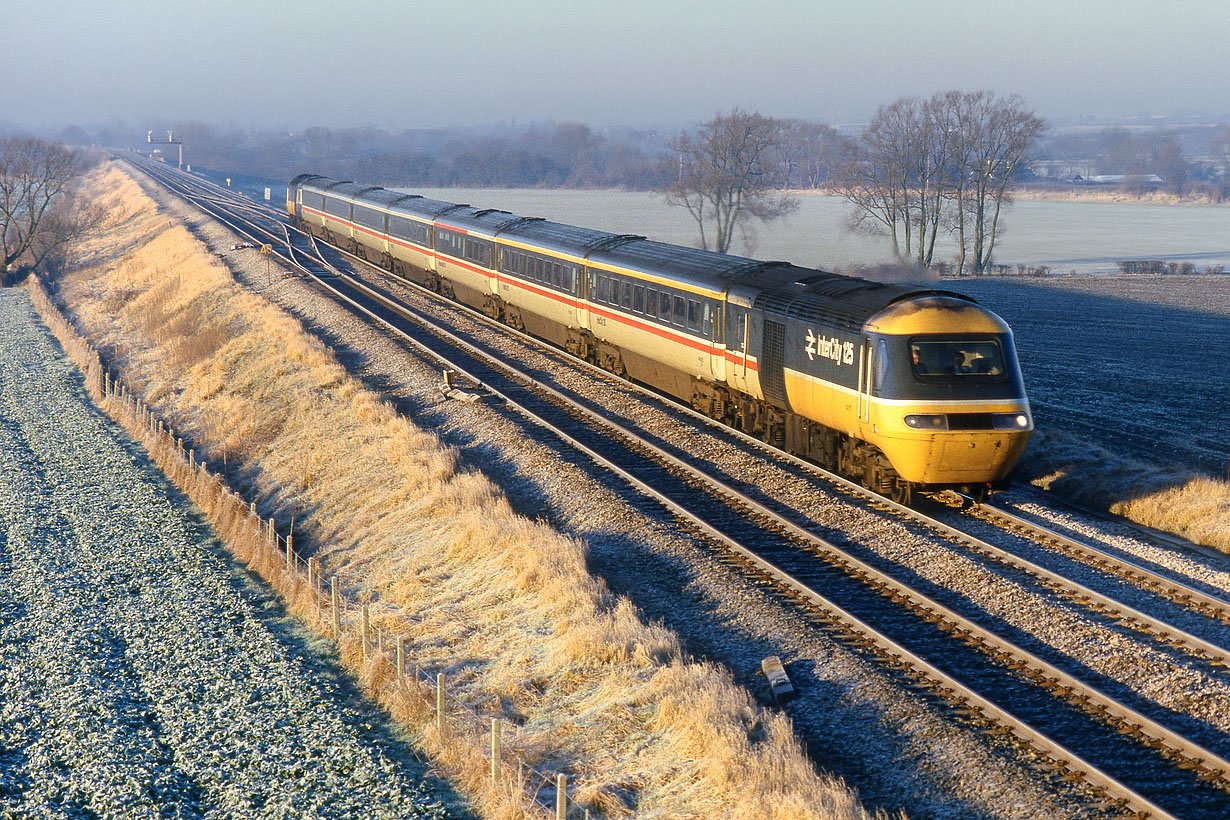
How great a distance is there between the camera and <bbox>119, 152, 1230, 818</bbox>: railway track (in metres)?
9.41

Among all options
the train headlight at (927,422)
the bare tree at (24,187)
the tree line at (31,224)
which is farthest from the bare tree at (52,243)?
the train headlight at (927,422)

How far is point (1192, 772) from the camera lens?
934 cm

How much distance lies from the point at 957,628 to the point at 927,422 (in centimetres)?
382

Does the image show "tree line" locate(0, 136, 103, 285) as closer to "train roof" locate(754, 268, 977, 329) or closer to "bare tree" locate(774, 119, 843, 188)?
"train roof" locate(754, 268, 977, 329)

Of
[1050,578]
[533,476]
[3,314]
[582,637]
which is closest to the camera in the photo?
[582,637]

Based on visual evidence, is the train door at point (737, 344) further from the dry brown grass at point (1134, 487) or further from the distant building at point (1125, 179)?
the distant building at point (1125, 179)

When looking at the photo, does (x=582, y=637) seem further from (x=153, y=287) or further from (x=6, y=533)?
(x=153, y=287)

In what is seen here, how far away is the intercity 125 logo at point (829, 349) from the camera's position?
1664 centimetres

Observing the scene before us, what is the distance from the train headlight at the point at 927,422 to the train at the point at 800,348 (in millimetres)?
20

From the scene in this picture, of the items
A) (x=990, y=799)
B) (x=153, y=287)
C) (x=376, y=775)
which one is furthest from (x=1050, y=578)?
(x=153, y=287)

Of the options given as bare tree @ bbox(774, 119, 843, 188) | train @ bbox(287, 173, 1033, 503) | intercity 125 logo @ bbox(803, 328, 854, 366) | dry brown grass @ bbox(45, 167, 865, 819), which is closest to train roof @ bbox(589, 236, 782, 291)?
train @ bbox(287, 173, 1033, 503)

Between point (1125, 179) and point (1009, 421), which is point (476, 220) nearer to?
point (1009, 421)

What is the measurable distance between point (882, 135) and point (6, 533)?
5827cm

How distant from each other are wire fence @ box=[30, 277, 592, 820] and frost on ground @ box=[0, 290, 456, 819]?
400mm
